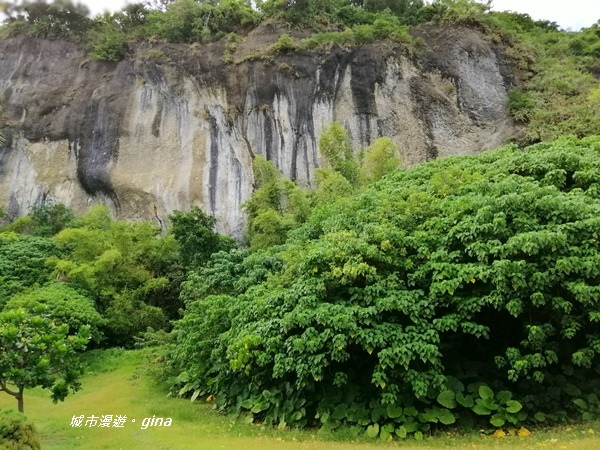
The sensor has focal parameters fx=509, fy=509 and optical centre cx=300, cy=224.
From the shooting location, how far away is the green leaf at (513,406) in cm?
629

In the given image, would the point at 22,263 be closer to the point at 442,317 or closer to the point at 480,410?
the point at 442,317

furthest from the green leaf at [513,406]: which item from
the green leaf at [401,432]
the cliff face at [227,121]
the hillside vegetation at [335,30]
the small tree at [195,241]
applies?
the hillside vegetation at [335,30]

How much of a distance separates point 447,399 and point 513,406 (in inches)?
31.3

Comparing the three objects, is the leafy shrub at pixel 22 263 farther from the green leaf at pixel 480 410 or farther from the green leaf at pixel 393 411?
the green leaf at pixel 480 410

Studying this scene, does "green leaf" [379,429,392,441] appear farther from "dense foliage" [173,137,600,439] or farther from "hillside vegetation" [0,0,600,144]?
"hillside vegetation" [0,0,600,144]

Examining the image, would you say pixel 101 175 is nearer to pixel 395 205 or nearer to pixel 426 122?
pixel 426 122

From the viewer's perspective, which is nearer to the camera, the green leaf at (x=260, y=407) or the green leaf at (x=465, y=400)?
the green leaf at (x=465, y=400)

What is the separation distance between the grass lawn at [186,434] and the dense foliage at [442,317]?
30 cm

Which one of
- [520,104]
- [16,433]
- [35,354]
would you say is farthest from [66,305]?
[520,104]

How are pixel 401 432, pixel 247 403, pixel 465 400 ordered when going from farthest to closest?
pixel 247 403 < pixel 465 400 < pixel 401 432

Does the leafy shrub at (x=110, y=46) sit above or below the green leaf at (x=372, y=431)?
above

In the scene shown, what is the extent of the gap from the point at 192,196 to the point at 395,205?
14.0 m

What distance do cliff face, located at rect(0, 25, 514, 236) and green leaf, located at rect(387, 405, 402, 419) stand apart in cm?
1405

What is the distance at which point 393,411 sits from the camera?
644 centimetres
